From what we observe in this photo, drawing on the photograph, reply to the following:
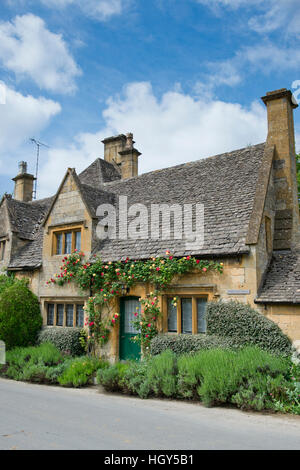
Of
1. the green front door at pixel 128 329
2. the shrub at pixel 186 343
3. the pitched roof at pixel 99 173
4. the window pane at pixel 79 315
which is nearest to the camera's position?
the shrub at pixel 186 343

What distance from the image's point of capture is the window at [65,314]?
14609mm

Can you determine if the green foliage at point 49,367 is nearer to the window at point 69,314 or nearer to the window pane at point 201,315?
the window at point 69,314

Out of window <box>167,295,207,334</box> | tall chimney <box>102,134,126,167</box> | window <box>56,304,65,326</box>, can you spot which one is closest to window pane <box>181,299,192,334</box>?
Answer: window <box>167,295,207,334</box>

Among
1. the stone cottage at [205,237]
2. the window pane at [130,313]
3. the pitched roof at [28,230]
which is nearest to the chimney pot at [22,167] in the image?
the pitched roof at [28,230]

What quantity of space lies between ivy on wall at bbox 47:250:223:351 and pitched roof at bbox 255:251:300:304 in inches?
55.2

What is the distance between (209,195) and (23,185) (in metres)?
13.7

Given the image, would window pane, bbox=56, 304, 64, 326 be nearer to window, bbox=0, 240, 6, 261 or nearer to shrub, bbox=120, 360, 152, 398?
window, bbox=0, 240, 6, 261

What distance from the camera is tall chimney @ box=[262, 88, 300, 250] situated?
12.7 metres

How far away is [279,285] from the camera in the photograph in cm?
1062

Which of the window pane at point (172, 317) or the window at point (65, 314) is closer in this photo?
the window pane at point (172, 317)

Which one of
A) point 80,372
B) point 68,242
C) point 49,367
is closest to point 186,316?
point 80,372

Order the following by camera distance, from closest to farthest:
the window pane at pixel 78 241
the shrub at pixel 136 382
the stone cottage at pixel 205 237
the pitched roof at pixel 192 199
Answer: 1. the shrub at pixel 136 382
2. the stone cottage at pixel 205 237
3. the pitched roof at pixel 192 199
4. the window pane at pixel 78 241

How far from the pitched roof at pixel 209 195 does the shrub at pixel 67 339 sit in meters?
3.00
